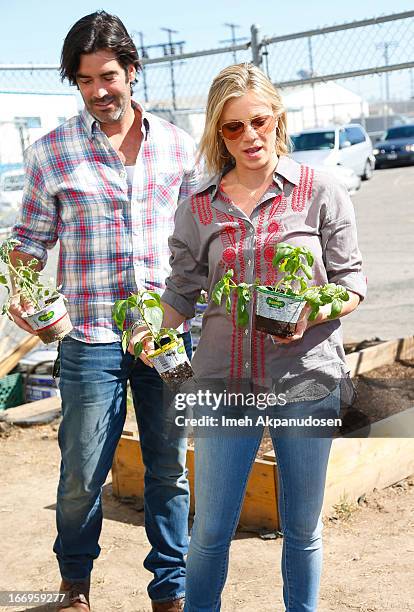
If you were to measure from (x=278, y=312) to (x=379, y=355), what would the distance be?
12.1 feet

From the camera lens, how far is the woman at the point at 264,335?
2.59 metres

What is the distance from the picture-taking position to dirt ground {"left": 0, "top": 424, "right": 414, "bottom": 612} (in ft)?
11.5

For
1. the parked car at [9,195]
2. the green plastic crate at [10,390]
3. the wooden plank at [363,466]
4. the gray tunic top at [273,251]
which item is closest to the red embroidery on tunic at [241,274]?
the gray tunic top at [273,251]

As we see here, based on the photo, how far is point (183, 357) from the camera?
8.64ft

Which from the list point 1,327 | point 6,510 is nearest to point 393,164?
point 1,327

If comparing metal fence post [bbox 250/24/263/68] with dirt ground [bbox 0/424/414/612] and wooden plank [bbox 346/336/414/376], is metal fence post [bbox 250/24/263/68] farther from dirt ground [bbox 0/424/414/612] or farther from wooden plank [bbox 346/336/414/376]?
dirt ground [bbox 0/424/414/612]

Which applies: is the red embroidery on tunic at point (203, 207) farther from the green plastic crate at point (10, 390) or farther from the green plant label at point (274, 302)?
the green plastic crate at point (10, 390)

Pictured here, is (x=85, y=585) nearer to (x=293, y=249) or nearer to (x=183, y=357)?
(x=183, y=357)

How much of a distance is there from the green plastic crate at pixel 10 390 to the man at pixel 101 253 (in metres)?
3.09

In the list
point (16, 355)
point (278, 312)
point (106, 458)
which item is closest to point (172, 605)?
point (106, 458)

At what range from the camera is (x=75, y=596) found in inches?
131

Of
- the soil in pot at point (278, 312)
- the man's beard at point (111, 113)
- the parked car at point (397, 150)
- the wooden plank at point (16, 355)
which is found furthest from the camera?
the parked car at point (397, 150)

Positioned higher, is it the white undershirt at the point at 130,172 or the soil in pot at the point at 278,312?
the white undershirt at the point at 130,172

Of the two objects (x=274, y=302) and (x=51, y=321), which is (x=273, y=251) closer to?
(x=274, y=302)
